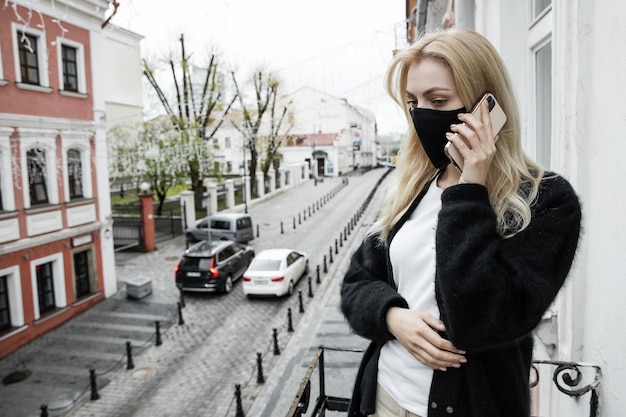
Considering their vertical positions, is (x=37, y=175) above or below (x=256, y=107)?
below

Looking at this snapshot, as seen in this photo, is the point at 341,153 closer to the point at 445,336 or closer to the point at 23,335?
the point at 23,335

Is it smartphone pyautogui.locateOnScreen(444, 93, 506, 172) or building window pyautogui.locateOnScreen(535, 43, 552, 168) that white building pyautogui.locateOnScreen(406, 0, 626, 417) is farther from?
building window pyautogui.locateOnScreen(535, 43, 552, 168)

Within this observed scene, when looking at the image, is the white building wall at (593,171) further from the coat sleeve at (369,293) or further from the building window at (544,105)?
the building window at (544,105)

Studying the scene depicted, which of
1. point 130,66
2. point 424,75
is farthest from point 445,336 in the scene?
point 130,66

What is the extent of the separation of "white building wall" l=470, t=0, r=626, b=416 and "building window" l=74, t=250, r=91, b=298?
49.4 feet

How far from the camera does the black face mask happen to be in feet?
5.18

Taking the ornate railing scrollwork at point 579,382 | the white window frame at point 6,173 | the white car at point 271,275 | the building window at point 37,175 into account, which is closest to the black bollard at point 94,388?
the white window frame at point 6,173

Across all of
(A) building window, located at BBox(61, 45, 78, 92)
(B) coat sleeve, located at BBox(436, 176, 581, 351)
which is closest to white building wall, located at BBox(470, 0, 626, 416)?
(B) coat sleeve, located at BBox(436, 176, 581, 351)

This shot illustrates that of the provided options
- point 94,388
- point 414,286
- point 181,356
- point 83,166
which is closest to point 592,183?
point 414,286

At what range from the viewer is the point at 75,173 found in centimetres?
1484

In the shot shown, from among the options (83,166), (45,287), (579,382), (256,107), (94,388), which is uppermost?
(256,107)

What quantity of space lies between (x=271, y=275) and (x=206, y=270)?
2.25 metres

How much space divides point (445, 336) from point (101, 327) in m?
13.9

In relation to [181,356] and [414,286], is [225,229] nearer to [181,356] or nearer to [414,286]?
[181,356]
